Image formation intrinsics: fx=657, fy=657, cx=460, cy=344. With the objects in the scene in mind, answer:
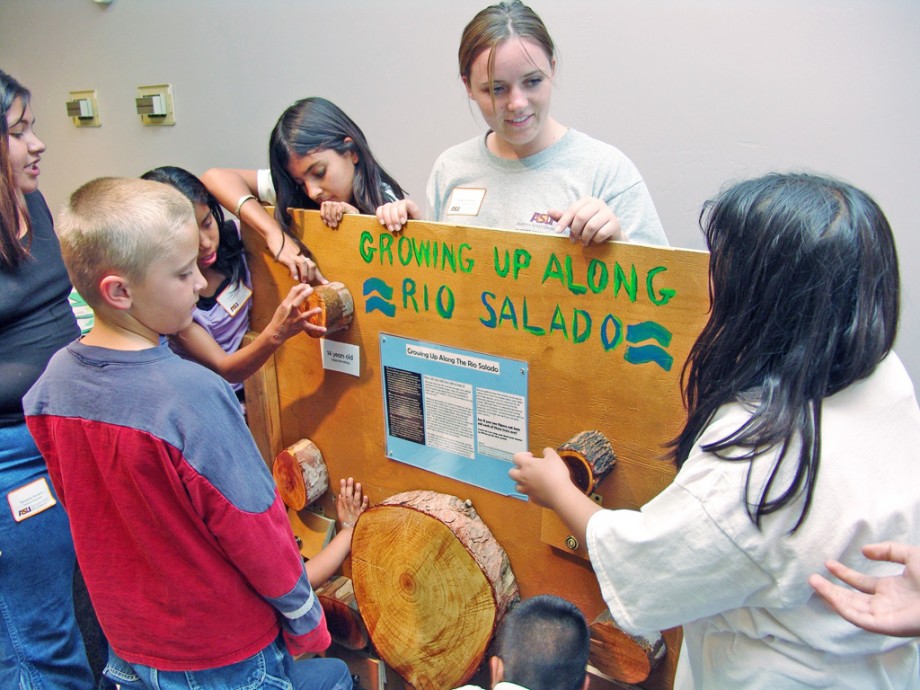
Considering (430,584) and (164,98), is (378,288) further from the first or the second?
(164,98)

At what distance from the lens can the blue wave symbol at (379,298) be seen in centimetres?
141

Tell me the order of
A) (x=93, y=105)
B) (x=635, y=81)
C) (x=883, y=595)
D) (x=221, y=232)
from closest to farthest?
(x=883, y=595) → (x=221, y=232) → (x=635, y=81) → (x=93, y=105)

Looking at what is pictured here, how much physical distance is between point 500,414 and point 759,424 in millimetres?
594

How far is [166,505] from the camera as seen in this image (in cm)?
98

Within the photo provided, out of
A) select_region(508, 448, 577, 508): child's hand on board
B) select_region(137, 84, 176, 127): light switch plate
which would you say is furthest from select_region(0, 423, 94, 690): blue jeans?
select_region(137, 84, 176, 127): light switch plate

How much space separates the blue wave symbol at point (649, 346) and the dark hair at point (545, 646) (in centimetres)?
43

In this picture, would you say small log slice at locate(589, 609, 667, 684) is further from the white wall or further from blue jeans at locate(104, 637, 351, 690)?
the white wall

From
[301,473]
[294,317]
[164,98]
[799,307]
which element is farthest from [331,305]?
[164,98]

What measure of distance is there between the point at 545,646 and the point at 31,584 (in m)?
1.13

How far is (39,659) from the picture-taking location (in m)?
1.44

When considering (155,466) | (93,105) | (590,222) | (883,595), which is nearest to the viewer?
(883,595)

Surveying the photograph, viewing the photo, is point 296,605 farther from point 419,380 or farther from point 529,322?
point 529,322

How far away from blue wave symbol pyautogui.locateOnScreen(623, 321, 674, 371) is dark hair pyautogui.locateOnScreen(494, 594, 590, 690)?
16.8 inches

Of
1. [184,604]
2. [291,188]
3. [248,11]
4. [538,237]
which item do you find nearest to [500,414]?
[538,237]
